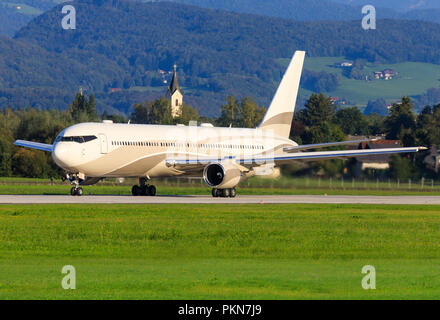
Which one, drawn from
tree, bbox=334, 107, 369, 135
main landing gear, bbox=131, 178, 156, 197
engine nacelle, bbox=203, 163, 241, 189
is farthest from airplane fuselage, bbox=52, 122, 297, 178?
tree, bbox=334, 107, 369, 135

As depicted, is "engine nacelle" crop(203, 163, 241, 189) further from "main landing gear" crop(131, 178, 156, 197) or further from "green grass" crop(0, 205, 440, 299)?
"green grass" crop(0, 205, 440, 299)

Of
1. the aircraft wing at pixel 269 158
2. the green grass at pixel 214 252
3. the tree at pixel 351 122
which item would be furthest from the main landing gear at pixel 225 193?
the tree at pixel 351 122

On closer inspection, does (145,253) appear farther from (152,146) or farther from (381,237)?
(152,146)

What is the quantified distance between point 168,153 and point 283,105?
13262mm

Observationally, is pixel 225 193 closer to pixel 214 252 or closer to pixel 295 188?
pixel 295 188

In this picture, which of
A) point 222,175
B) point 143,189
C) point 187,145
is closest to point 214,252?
point 222,175

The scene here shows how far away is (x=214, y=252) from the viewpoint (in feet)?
79.4

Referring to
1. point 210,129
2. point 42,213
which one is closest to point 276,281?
point 42,213

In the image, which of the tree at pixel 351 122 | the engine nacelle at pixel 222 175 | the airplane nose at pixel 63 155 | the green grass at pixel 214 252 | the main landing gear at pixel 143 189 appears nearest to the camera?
the green grass at pixel 214 252

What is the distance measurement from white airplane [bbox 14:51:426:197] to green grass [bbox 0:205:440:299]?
871cm

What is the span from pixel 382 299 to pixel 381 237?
492 inches

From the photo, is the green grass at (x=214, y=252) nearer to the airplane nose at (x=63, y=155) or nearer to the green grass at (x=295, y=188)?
the airplane nose at (x=63, y=155)

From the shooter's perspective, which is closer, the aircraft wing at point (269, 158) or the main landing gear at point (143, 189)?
the aircraft wing at point (269, 158)

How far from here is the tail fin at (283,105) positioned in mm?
61719
